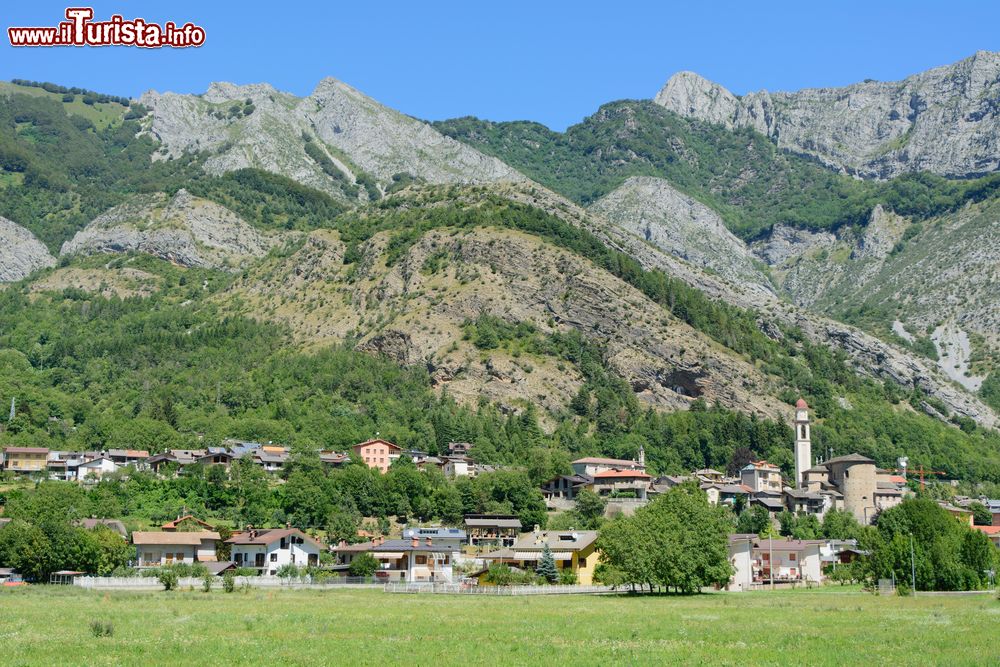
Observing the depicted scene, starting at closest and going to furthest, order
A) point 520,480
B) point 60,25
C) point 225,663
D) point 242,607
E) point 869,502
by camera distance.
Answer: point 225,663 < point 242,607 < point 60,25 < point 520,480 < point 869,502

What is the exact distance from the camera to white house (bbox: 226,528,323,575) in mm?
123188

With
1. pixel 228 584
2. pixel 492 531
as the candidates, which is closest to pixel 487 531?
pixel 492 531

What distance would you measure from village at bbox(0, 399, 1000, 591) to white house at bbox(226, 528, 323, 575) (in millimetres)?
145

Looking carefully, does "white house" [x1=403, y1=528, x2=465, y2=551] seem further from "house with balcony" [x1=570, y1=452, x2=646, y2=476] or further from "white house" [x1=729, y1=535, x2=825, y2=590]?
"house with balcony" [x1=570, y1=452, x2=646, y2=476]

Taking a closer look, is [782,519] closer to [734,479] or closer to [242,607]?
[734,479]

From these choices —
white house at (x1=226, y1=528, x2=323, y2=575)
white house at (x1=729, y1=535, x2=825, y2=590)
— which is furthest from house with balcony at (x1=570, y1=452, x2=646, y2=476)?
white house at (x1=226, y1=528, x2=323, y2=575)

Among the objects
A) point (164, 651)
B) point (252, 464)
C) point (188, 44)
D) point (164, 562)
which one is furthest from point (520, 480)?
point (164, 651)

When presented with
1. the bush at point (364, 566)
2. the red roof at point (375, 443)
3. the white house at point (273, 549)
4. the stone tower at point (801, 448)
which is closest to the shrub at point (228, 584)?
the bush at point (364, 566)

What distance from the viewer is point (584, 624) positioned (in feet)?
213

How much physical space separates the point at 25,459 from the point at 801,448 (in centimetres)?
11292

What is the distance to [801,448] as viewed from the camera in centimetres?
19338

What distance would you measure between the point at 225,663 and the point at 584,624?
2229cm

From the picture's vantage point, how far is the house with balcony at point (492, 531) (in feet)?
481

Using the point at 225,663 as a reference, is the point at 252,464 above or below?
above
